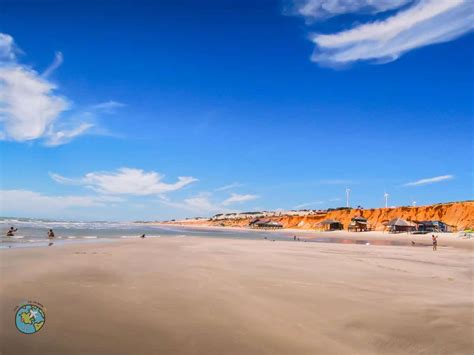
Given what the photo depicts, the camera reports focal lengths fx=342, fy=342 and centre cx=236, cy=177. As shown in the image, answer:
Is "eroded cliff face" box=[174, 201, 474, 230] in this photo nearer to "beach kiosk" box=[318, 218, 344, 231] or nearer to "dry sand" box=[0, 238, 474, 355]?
"beach kiosk" box=[318, 218, 344, 231]

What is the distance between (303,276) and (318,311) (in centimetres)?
507

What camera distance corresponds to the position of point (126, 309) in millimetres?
7863

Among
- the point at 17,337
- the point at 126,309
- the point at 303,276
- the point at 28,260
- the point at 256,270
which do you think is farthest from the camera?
the point at 28,260

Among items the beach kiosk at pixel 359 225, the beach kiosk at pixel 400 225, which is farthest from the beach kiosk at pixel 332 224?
the beach kiosk at pixel 400 225

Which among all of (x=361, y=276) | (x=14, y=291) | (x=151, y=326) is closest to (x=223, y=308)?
(x=151, y=326)

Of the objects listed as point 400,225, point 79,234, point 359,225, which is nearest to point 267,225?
point 359,225

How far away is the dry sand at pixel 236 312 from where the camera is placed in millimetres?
5828

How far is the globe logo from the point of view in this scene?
21.2 ft

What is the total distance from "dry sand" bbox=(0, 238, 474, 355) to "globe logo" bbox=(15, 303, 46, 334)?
0.46 ft

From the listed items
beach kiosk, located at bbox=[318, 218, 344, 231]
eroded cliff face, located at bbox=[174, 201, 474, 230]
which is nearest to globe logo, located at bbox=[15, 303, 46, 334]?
eroded cliff face, located at bbox=[174, 201, 474, 230]

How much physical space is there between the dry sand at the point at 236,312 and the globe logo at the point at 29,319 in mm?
141

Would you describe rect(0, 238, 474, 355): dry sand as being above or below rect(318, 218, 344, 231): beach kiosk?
below

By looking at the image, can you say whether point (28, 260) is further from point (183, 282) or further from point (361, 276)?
point (361, 276)

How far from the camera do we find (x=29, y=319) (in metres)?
6.86
